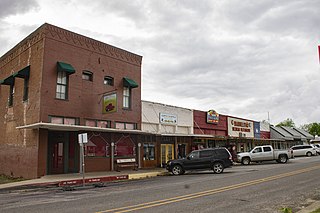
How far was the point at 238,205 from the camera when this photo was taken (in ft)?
29.9

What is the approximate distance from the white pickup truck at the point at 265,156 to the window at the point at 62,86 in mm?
19087

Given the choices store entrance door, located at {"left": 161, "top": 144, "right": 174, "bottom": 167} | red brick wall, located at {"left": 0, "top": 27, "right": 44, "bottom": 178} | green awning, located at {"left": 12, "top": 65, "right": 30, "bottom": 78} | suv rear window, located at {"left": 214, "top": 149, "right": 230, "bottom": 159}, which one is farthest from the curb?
store entrance door, located at {"left": 161, "top": 144, "right": 174, "bottom": 167}

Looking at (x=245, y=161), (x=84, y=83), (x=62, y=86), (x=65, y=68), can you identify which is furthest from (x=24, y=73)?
(x=245, y=161)

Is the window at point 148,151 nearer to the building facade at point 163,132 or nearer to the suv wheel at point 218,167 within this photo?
the building facade at point 163,132

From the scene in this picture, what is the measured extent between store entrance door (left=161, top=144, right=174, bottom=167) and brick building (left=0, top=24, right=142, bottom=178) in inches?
148

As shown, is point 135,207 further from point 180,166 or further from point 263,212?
point 180,166

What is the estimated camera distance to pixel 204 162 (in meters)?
21.7

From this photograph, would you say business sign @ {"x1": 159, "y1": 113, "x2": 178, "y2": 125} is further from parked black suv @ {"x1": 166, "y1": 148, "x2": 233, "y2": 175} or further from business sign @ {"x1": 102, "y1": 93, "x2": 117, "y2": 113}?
business sign @ {"x1": 102, "y1": 93, "x2": 117, "y2": 113}

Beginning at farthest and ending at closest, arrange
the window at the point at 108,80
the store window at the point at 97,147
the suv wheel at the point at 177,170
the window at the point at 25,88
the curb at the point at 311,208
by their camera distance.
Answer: the window at the point at 108,80 < the suv wheel at the point at 177,170 < the store window at the point at 97,147 < the window at the point at 25,88 < the curb at the point at 311,208

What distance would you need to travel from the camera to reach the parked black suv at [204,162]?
2158 centimetres

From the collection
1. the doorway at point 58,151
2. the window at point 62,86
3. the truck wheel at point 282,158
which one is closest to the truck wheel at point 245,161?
the truck wheel at point 282,158

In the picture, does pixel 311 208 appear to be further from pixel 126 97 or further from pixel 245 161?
pixel 245 161

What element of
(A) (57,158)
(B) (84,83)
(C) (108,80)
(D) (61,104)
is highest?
(C) (108,80)

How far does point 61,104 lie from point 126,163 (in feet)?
23.3
